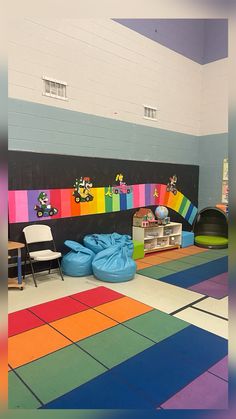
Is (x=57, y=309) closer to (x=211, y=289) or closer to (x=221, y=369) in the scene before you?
(x=221, y=369)

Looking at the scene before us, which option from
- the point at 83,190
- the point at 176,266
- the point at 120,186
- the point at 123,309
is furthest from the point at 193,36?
the point at 123,309

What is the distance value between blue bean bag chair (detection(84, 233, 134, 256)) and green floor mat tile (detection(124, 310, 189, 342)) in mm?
1908

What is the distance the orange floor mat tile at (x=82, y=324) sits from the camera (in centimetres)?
312

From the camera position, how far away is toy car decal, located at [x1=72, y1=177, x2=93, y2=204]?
18.3 ft

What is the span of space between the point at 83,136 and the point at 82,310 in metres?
3.18

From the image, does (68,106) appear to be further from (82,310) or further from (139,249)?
(82,310)

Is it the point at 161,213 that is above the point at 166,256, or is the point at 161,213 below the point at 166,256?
above

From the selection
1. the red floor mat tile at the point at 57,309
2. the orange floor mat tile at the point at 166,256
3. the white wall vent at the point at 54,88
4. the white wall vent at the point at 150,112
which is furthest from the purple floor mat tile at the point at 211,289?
the white wall vent at the point at 150,112

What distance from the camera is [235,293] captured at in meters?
1.40

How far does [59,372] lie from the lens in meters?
2.50

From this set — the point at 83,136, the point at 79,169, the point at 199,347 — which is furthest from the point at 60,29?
the point at 199,347

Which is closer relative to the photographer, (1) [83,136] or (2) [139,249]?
(1) [83,136]

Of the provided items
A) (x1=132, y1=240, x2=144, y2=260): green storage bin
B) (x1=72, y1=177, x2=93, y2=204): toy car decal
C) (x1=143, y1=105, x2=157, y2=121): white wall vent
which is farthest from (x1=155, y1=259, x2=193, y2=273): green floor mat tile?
(x1=143, y1=105, x2=157, y2=121): white wall vent

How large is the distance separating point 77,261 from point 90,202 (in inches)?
49.7
